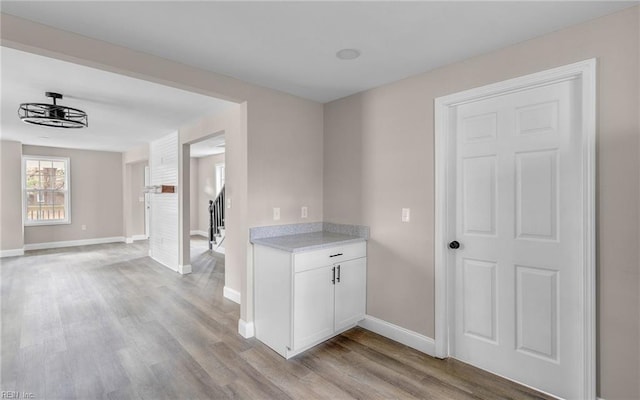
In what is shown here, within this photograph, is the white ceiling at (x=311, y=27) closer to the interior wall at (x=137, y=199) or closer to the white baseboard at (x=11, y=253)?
the white baseboard at (x=11, y=253)

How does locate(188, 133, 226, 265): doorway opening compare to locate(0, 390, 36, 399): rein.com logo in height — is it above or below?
above

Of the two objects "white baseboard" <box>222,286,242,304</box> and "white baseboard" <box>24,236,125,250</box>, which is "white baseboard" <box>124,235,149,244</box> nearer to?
"white baseboard" <box>24,236,125,250</box>

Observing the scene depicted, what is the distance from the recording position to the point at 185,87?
266 centimetres

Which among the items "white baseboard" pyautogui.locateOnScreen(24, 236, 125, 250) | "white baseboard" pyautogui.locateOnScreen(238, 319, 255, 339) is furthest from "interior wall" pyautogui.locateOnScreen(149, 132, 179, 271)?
"white baseboard" pyautogui.locateOnScreen(24, 236, 125, 250)

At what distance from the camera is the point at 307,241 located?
9.71 ft

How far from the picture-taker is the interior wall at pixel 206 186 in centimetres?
894

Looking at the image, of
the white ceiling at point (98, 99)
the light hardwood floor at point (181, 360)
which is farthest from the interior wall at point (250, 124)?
the white ceiling at point (98, 99)

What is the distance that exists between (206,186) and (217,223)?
224cm

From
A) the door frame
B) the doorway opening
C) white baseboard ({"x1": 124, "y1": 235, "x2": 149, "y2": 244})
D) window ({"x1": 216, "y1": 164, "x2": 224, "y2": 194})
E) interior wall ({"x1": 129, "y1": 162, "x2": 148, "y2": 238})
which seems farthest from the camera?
window ({"x1": 216, "y1": 164, "x2": 224, "y2": 194})

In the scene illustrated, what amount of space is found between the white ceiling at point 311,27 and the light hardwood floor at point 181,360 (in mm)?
2486

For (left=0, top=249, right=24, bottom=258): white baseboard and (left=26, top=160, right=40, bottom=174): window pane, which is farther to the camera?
(left=26, top=160, right=40, bottom=174): window pane

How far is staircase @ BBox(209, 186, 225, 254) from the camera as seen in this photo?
A: 734 cm

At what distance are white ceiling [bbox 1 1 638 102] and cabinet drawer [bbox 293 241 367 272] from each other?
5.32ft

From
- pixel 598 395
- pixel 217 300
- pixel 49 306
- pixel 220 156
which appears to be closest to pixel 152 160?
pixel 220 156
